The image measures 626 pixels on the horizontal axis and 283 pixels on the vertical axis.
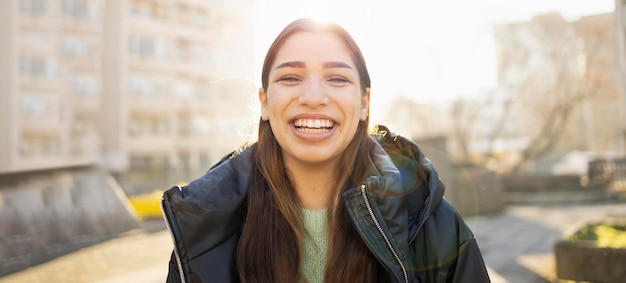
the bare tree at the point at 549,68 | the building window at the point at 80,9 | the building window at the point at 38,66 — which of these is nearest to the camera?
the bare tree at the point at 549,68

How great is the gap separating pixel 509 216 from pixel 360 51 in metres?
12.0

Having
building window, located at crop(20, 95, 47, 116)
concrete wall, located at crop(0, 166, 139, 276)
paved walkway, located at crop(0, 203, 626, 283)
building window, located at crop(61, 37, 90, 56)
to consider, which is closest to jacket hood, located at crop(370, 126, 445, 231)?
paved walkway, located at crop(0, 203, 626, 283)

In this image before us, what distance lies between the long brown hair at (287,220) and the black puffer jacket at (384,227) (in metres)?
0.07

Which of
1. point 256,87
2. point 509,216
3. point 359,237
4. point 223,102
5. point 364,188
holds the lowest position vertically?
point 509,216

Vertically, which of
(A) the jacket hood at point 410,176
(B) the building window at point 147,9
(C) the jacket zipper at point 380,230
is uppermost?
(B) the building window at point 147,9

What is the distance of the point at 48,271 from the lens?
23.7ft

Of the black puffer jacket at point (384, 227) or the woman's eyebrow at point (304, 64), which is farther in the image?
the woman's eyebrow at point (304, 64)

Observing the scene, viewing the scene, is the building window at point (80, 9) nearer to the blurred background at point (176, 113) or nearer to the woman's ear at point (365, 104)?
the blurred background at point (176, 113)

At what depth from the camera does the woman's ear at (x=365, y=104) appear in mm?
2094

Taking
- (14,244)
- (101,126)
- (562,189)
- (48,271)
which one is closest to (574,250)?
(48,271)

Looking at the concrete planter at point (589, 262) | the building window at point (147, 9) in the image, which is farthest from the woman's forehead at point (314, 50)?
the building window at point (147, 9)

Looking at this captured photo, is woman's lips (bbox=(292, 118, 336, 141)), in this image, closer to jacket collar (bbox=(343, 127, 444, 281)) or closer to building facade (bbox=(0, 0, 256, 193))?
jacket collar (bbox=(343, 127, 444, 281))

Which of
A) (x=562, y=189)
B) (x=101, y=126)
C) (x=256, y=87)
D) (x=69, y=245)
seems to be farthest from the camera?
(x=101, y=126)

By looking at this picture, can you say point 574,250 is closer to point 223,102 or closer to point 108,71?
point 108,71
